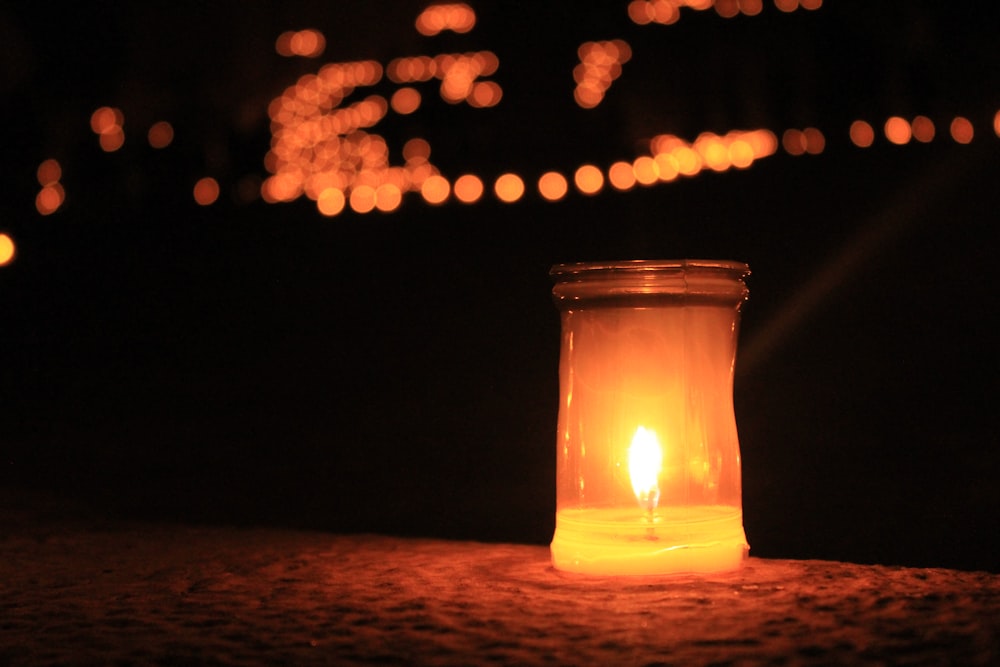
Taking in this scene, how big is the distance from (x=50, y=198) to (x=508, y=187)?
125 inches

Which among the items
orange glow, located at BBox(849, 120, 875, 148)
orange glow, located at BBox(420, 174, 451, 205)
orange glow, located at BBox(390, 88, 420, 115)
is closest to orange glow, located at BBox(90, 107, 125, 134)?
orange glow, located at BBox(390, 88, 420, 115)

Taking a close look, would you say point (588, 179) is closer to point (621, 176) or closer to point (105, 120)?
point (621, 176)

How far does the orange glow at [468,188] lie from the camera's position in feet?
23.6

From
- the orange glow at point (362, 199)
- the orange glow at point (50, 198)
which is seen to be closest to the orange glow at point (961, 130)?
the orange glow at point (362, 199)

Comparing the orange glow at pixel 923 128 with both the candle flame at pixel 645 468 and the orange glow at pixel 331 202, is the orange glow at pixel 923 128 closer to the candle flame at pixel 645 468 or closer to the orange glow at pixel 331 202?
the orange glow at pixel 331 202

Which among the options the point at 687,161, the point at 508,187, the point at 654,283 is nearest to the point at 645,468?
the point at 654,283

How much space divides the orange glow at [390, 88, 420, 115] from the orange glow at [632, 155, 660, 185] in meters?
2.71

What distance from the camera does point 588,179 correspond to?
23.6ft

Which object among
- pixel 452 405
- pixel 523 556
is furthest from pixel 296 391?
pixel 523 556

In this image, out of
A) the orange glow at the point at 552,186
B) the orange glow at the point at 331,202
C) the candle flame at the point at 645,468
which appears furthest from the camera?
the orange glow at the point at 331,202

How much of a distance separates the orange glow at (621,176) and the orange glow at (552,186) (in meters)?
0.27

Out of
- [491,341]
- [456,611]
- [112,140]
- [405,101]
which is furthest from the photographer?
[405,101]

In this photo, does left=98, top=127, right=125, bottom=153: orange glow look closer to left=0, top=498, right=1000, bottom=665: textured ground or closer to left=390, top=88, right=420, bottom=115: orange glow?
left=390, top=88, right=420, bottom=115: orange glow

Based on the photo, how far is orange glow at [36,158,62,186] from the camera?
875cm
